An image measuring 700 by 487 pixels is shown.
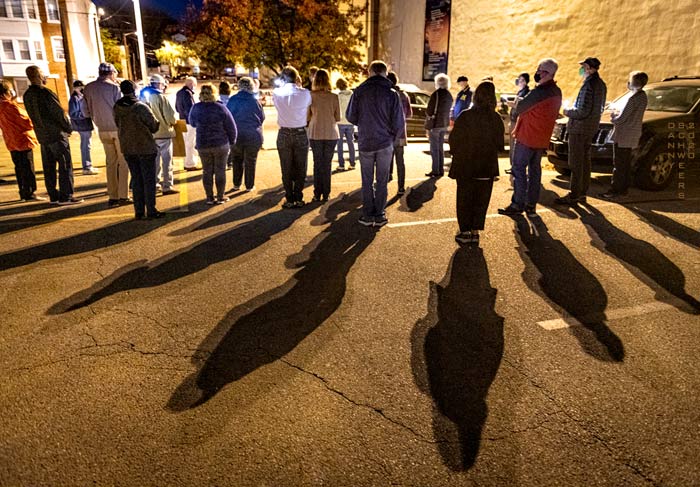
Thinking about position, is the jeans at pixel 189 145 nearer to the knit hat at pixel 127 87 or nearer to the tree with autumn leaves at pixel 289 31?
the knit hat at pixel 127 87

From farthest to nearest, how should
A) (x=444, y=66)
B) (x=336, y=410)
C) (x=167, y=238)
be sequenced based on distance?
(x=444, y=66), (x=167, y=238), (x=336, y=410)

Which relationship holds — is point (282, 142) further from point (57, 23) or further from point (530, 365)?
point (57, 23)

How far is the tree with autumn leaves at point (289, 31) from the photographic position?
24.6m

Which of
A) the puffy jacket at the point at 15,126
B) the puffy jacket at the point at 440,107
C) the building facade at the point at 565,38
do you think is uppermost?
the building facade at the point at 565,38

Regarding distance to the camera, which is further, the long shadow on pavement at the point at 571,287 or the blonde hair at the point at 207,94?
the blonde hair at the point at 207,94

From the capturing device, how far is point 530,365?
3.45m

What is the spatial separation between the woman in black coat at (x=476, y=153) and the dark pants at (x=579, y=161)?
2.39 m

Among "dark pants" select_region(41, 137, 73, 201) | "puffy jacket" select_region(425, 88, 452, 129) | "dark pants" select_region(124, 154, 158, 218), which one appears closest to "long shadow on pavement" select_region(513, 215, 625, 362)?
"puffy jacket" select_region(425, 88, 452, 129)

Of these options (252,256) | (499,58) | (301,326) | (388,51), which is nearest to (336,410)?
(301,326)

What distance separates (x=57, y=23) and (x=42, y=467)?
1724 inches

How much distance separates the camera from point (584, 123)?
7297 millimetres

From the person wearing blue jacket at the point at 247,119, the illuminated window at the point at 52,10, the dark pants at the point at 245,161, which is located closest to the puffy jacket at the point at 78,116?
the dark pants at the point at 245,161

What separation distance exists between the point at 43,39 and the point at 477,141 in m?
41.8

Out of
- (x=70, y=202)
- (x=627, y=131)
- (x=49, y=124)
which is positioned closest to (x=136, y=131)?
(x=49, y=124)
